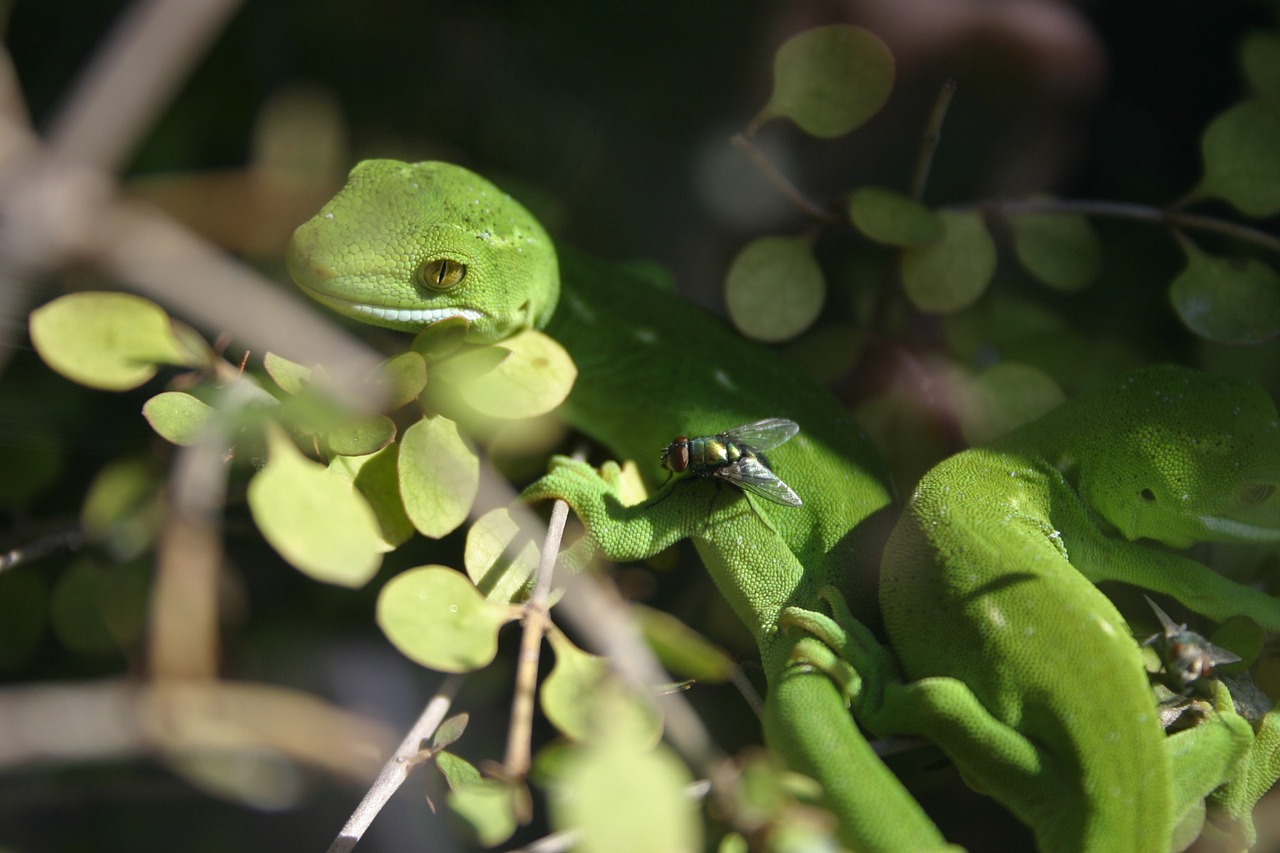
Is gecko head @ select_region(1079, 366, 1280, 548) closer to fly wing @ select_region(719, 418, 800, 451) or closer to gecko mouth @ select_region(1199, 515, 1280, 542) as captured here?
gecko mouth @ select_region(1199, 515, 1280, 542)

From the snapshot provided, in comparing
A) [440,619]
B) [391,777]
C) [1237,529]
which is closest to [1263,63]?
[1237,529]

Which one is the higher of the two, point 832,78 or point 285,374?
point 832,78

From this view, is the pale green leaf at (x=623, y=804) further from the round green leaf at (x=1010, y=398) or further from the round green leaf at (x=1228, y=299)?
the round green leaf at (x=1228, y=299)

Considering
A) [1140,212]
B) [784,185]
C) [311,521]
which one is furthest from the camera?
[1140,212]

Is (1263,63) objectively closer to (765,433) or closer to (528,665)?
(765,433)

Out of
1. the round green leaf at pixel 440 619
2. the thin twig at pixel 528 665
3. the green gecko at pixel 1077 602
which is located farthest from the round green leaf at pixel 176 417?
the green gecko at pixel 1077 602

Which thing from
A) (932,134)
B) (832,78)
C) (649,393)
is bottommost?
(649,393)
